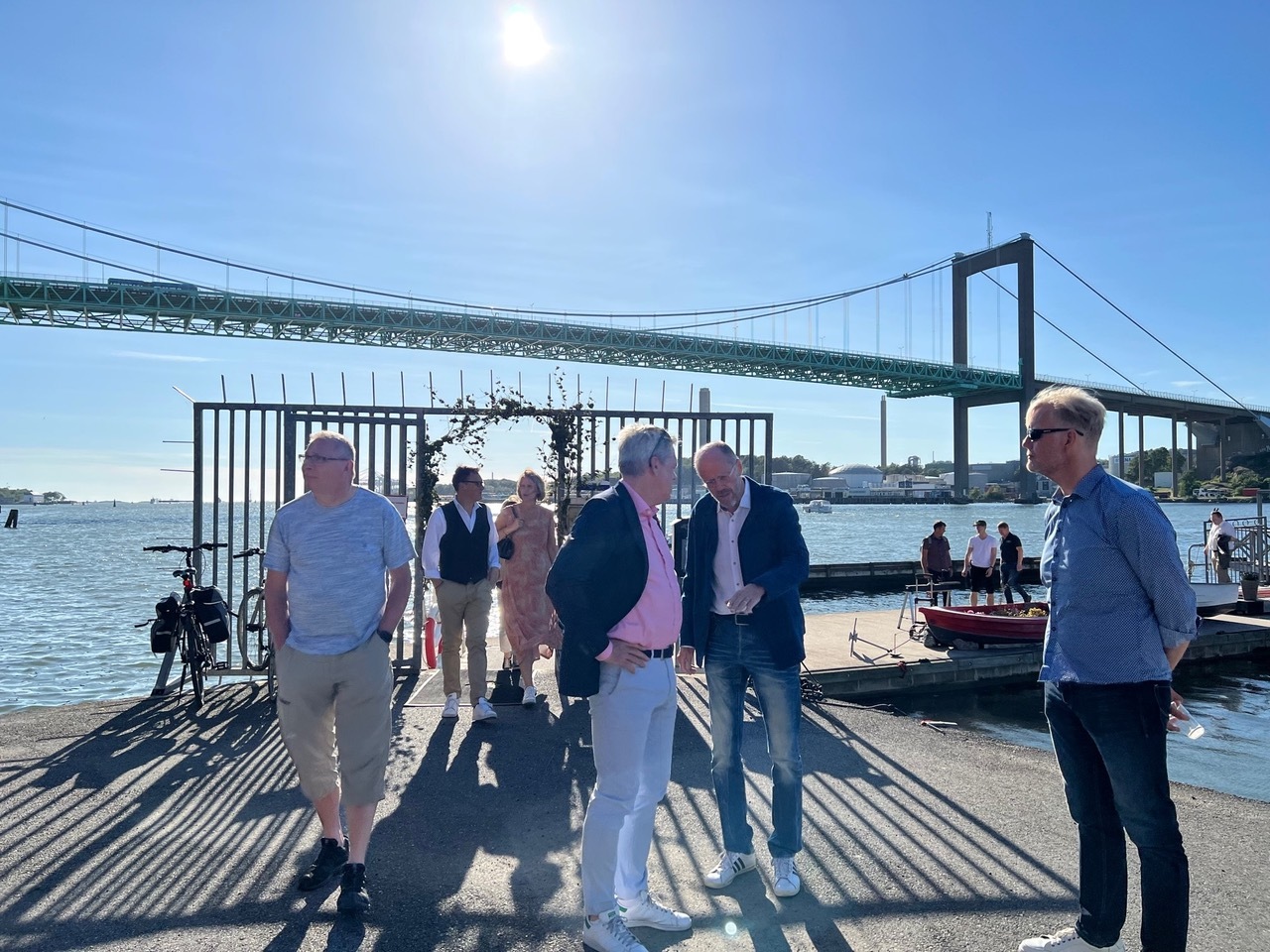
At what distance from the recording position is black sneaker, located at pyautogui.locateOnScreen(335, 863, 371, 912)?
10.8 feet

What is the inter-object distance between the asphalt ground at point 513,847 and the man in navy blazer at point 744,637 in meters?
0.22

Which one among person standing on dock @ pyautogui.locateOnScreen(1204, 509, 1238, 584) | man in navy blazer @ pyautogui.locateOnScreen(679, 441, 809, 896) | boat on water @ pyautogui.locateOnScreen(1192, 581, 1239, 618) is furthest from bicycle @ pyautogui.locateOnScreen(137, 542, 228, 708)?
person standing on dock @ pyautogui.locateOnScreen(1204, 509, 1238, 584)

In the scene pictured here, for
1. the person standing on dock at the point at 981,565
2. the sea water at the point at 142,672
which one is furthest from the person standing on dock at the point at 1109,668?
the person standing on dock at the point at 981,565

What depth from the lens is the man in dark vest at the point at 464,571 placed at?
625 centimetres

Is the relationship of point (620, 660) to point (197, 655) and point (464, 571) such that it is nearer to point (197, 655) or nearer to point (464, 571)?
point (464, 571)

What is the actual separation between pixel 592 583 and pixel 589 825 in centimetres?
84

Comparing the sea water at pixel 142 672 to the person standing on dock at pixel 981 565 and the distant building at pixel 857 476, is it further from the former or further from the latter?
the distant building at pixel 857 476

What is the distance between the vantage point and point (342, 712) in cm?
358

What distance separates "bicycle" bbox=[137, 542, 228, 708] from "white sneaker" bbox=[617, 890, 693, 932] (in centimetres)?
473

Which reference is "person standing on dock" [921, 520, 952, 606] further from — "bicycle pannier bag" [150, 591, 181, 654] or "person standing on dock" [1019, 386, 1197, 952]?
"person standing on dock" [1019, 386, 1197, 952]

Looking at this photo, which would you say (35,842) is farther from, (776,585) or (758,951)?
(776,585)

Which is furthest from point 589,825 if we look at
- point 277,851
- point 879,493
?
point 879,493

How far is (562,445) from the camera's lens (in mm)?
8586

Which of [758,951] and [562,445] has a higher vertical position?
[562,445]
